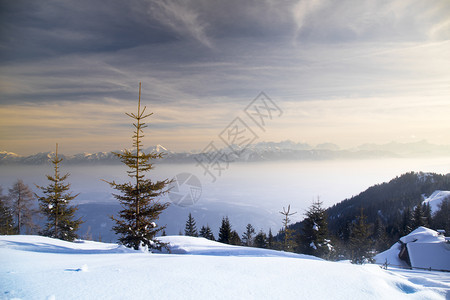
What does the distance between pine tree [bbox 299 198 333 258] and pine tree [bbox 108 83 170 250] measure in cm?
1786

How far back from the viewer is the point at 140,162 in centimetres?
1188

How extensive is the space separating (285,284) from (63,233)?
22.8m

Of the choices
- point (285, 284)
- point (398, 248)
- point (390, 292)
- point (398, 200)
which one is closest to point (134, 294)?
point (285, 284)

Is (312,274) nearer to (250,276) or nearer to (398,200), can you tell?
(250,276)

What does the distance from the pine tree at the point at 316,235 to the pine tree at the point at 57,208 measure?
24.0 metres

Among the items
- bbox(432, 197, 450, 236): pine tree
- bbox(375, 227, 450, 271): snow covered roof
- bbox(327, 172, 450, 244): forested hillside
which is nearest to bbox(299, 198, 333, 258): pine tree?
bbox(375, 227, 450, 271): snow covered roof

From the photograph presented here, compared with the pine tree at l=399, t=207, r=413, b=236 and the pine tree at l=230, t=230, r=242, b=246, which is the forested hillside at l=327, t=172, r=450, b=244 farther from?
the pine tree at l=230, t=230, r=242, b=246

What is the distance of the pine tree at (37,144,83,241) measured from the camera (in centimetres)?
1842

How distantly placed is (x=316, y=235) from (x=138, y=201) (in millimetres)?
19388

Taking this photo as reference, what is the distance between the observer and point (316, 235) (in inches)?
872

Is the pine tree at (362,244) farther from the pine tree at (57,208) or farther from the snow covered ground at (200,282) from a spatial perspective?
the pine tree at (57,208)

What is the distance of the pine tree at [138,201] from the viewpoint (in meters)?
11.1

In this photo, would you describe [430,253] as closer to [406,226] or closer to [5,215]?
[406,226]

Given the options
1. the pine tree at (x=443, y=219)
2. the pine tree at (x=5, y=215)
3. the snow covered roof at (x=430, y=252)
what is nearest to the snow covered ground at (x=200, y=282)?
the snow covered roof at (x=430, y=252)
